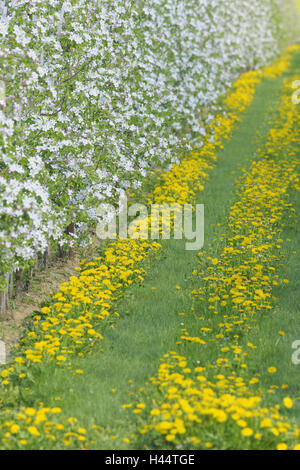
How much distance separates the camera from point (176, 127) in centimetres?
1398

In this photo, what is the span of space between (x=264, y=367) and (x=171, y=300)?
199 centimetres

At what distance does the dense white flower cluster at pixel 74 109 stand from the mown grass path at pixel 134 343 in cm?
136

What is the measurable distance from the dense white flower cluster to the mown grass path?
136 centimetres

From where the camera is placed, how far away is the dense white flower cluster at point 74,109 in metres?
6.34

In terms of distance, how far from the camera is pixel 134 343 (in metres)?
6.62

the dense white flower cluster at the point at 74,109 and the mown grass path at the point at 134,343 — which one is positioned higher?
the dense white flower cluster at the point at 74,109

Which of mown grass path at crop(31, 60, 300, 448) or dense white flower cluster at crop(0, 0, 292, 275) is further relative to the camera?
dense white flower cluster at crop(0, 0, 292, 275)

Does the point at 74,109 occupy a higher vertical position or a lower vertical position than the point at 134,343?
higher

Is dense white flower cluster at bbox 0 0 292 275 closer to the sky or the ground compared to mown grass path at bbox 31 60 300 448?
closer to the sky

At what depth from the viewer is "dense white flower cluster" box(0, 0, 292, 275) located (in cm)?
634

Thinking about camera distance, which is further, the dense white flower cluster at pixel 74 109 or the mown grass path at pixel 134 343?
the dense white flower cluster at pixel 74 109

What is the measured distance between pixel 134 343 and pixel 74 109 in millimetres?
3654
